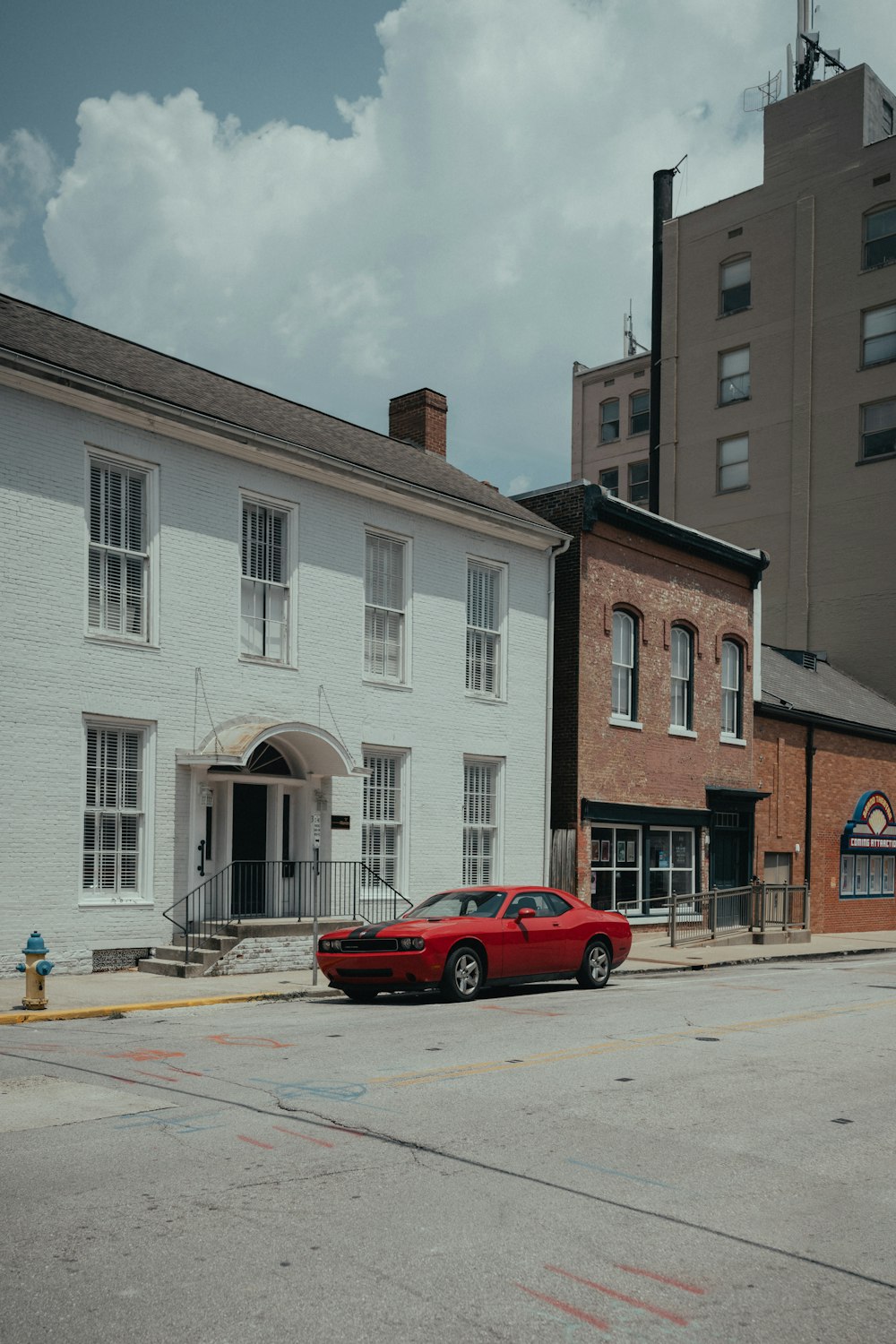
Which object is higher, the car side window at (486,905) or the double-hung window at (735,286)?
the double-hung window at (735,286)

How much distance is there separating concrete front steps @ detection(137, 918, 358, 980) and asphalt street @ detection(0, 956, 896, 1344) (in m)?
5.76

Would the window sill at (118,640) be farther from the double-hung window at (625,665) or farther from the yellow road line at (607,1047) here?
the double-hung window at (625,665)

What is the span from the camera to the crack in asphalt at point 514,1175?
575 centimetres

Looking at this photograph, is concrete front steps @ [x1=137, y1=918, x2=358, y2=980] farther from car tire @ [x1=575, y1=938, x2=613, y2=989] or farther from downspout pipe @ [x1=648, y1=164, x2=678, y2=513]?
downspout pipe @ [x1=648, y1=164, x2=678, y2=513]

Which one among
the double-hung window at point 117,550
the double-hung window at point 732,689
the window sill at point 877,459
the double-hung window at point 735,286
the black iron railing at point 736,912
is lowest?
the black iron railing at point 736,912

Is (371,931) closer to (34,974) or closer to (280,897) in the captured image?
(34,974)

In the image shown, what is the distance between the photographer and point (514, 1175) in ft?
23.0

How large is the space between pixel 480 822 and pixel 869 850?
15.8 meters

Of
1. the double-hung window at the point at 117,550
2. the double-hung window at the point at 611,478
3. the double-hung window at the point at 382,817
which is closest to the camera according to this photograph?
the double-hung window at the point at 117,550

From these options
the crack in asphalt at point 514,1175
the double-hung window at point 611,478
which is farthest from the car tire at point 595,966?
the double-hung window at point 611,478

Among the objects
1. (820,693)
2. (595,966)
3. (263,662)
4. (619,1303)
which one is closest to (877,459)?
(820,693)

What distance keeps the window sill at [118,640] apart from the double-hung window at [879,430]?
2990 cm

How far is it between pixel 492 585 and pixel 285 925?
8530 mm

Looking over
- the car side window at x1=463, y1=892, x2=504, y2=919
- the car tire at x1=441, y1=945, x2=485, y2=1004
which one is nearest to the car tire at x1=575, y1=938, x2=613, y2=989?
the car side window at x1=463, y1=892, x2=504, y2=919
